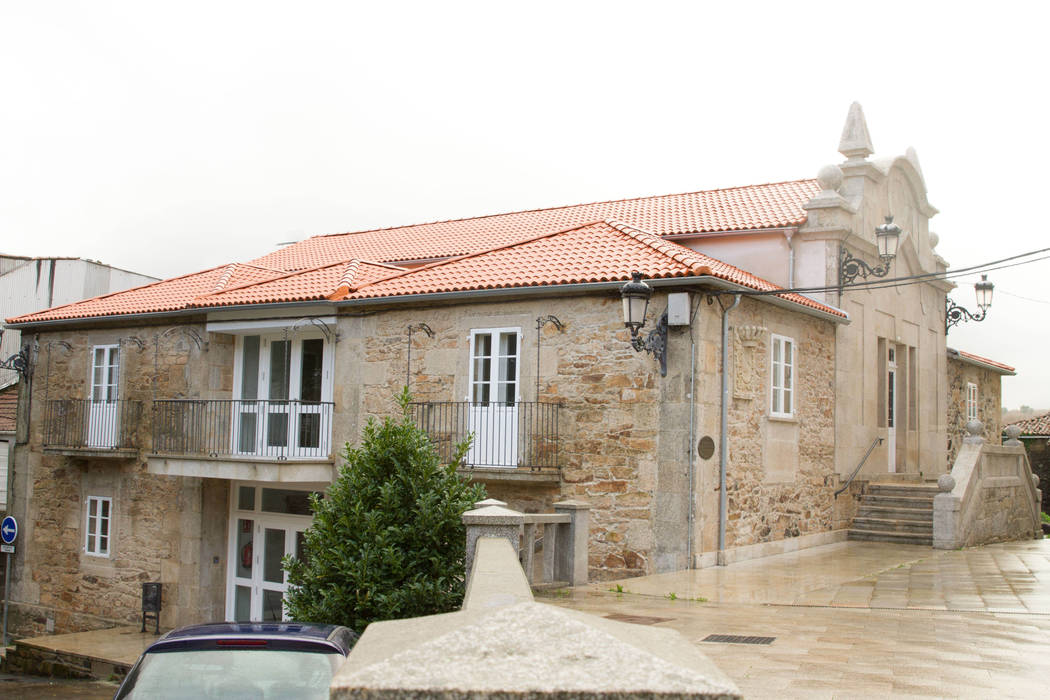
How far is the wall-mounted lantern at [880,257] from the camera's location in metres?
16.6

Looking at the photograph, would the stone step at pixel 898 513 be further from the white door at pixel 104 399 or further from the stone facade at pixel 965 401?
the white door at pixel 104 399

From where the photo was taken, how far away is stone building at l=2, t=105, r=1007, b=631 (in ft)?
45.9

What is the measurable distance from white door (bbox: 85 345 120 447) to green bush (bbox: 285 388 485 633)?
10938 millimetres

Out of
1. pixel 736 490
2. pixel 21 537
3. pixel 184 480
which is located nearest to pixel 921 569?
pixel 736 490

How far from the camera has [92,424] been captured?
19984mm

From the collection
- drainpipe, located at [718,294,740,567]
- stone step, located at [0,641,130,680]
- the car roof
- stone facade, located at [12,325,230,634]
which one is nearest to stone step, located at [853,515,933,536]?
drainpipe, located at [718,294,740,567]

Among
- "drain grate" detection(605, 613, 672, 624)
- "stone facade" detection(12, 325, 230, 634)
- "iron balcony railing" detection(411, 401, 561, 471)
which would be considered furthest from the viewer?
"stone facade" detection(12, 325, 230, 634)

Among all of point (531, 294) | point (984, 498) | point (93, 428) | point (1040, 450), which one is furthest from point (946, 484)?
point (1040, 450)

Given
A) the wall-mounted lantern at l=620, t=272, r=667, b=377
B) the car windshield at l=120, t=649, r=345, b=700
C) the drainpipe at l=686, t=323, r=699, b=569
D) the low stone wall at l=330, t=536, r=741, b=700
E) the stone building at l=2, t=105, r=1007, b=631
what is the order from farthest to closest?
the stone building at l=2, t=105, r=1007, b=631 → the drainpipe at l=686, t=323, r=699, b=569 → the wall-mounted lantern at l=620, t=272, r=667, b=377 → the car windshield at l=120, t=649, r=345, b=700 → the low stone wall at l=330, t=536, r=741, b=700

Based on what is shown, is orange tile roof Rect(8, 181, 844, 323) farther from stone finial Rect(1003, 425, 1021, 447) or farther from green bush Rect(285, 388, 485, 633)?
stone finial Rect(1003, 425, 1021, 447)

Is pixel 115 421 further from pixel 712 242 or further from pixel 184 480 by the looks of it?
pixel 712 242

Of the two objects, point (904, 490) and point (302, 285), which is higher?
point (302, 285)

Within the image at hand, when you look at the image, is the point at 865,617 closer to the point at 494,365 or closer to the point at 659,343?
the point at 659,343

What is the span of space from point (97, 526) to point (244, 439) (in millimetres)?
4238
